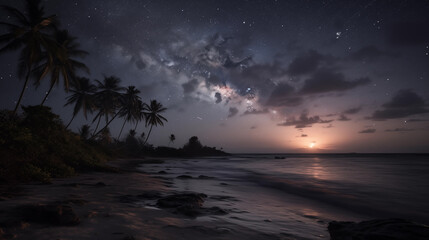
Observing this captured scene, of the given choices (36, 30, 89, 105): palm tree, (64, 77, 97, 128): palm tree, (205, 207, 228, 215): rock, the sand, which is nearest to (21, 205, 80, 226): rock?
the sand

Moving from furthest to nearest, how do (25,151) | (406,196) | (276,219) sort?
(406,196) < (25,151) < (276,219)

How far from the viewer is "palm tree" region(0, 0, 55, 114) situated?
16.0 metres

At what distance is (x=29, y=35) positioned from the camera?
16.4m

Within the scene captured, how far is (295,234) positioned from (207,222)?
142 centimetres

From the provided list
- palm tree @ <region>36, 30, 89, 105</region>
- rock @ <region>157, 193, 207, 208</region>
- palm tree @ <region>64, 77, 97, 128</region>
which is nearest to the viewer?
rock @ <region>157, 193, 207, 208</region>

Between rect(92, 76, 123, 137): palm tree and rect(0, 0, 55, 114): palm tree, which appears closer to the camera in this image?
rect(0, 0, 55, 114): palm tree

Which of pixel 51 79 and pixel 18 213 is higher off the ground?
pixel 51 79

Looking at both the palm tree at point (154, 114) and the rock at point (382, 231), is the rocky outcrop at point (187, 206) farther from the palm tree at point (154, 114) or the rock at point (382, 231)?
the palm tree at point (154, 114)

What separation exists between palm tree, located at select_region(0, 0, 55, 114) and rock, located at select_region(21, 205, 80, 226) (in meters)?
17.2

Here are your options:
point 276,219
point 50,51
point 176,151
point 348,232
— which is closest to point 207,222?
point 276,219

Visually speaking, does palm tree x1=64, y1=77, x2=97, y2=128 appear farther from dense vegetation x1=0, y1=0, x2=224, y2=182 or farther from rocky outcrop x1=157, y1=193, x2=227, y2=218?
rocky outcrop x1=157, y1=193, x2=227, y2=218

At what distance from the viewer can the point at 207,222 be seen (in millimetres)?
3502

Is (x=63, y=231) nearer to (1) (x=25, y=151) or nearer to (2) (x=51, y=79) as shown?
(1) (x=25, y=151)

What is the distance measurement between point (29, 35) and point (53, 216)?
19.7 metres
